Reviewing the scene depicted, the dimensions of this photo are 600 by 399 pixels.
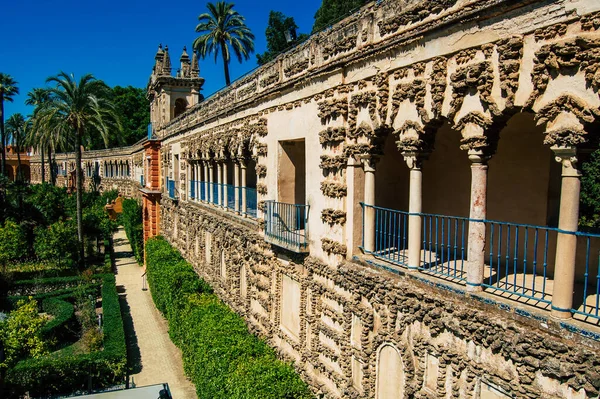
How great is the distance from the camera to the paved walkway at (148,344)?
50.1 feet

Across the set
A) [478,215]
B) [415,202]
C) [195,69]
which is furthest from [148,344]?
[195,69]

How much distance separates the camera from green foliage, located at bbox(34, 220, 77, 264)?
25.7 m

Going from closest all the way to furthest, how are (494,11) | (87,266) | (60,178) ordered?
(494,11)
(87,266)
(60,178)

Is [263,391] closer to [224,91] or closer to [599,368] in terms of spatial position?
[599,368]

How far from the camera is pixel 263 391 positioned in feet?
31.6

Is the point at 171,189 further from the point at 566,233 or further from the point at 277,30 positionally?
the point at 277,30

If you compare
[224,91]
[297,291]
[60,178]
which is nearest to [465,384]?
[297,291]

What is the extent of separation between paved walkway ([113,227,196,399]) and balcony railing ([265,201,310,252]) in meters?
6.43

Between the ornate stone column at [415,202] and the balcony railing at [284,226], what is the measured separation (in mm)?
3394

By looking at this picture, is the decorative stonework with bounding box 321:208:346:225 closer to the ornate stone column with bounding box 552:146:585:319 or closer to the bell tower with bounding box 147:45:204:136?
the ornate stone column with bounding box 552:146:585:319

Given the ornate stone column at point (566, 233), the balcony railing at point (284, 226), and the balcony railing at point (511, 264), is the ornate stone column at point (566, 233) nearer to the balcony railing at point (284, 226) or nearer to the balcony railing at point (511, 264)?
the balcony railing at point (511, 264)

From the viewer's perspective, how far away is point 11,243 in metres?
26.2

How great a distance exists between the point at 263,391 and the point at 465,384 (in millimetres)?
4847

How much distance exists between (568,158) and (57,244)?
89.0 ft
